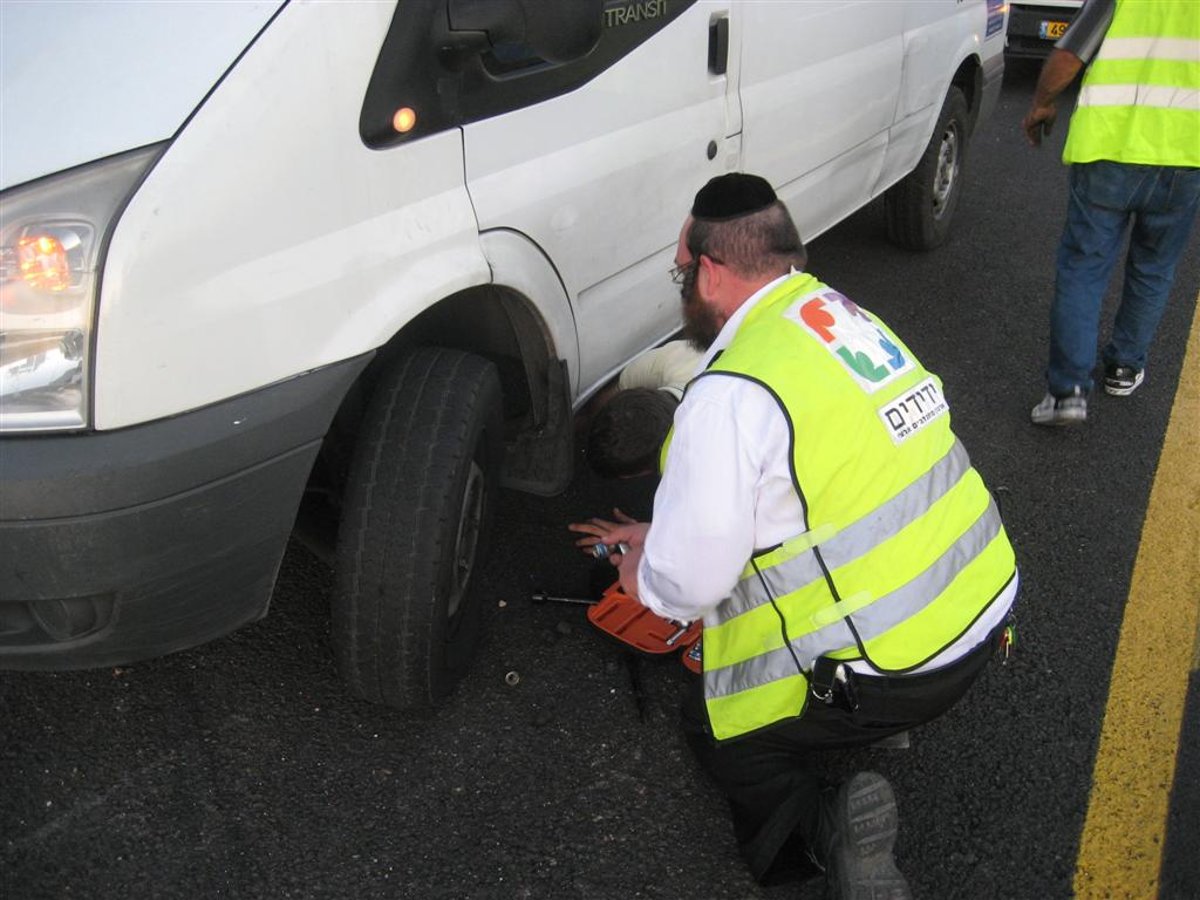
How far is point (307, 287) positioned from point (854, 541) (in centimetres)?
102

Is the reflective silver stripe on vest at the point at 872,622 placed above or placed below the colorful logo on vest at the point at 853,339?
below

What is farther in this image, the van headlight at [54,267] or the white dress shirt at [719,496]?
the white dress shirt at [719,496]

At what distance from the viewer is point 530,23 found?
207 cm

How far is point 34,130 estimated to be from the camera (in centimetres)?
175

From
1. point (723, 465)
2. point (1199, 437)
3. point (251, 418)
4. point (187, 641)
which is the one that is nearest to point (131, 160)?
point (251, 418)

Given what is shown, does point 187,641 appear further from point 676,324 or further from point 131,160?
point 676,324

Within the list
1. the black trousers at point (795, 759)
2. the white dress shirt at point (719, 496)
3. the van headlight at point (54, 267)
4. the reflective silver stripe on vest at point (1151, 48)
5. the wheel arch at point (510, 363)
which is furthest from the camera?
the reflective silver stripe on vest at point (1151, 48)

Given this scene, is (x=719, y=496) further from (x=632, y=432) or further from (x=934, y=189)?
(x=934, y=189)

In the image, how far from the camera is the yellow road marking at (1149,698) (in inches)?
90.9

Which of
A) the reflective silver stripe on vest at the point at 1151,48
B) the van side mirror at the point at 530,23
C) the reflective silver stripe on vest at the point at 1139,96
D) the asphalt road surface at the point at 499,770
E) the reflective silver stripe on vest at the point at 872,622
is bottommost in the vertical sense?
the asphalt road surface at the point at 499,770

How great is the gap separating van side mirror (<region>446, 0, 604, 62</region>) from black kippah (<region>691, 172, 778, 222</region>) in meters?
0.36

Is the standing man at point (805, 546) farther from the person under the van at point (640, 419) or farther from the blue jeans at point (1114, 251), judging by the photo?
the blue jeans at point (1114, 251)

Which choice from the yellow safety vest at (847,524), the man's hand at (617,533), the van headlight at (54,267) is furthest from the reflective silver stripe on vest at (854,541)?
the van headlight at (54,267)

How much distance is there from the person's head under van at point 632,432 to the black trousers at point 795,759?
71 cm
